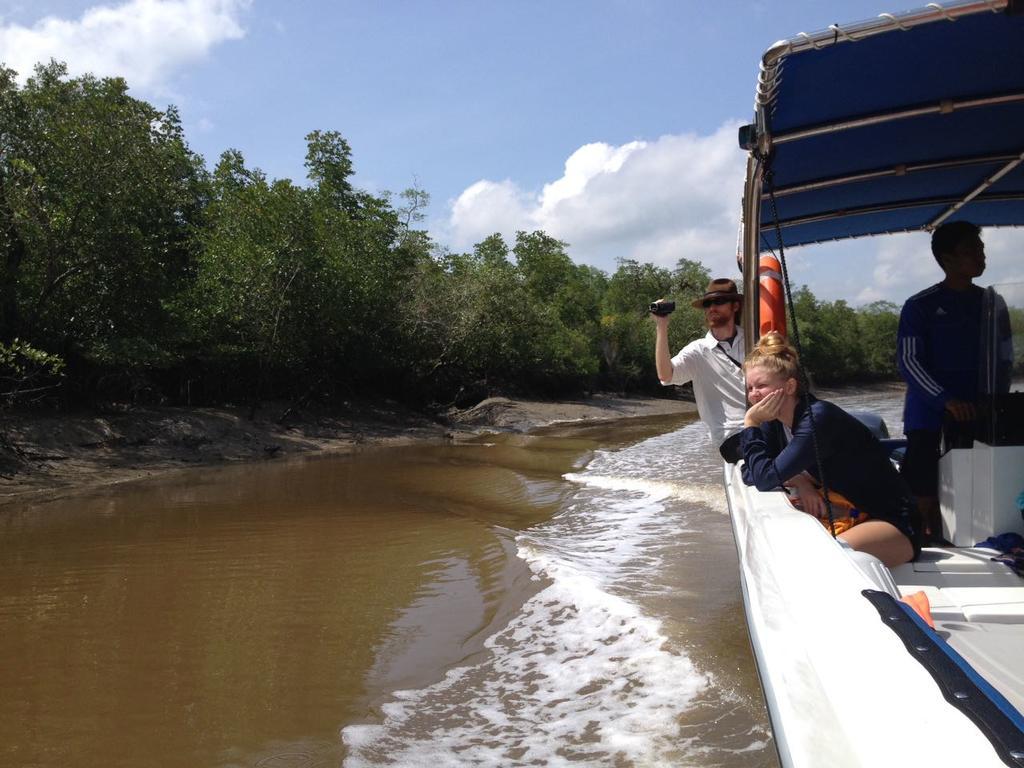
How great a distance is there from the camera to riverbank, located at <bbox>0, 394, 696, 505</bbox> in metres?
11.2

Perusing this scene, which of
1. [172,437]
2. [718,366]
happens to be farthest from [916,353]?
[172,437]

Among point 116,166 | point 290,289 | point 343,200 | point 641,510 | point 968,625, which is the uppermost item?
point 343,200

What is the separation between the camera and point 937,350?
342cm

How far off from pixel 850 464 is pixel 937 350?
105 centimetres

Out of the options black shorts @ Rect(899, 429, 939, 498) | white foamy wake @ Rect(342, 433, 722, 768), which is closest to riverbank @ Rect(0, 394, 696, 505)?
white foamy wake @ Rect(342, 433, 722, 768)

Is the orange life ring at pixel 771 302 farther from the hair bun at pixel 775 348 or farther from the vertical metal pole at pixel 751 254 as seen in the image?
the hair bun at pixel 775 348

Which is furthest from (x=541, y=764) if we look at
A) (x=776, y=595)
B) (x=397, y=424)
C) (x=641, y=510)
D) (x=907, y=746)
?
(x=397, y=424)

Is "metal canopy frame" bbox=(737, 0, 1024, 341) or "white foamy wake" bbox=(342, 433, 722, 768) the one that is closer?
"metal canopy frame" bbox=(737, 0, 1024, 341)

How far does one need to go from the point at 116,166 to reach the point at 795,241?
39.4 feet

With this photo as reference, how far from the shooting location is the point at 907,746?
1143 mm

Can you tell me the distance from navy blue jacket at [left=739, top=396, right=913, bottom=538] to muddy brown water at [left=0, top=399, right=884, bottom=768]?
1.03 metres

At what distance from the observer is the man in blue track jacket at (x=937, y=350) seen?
3.34 meters

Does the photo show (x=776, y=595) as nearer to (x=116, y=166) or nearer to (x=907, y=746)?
(x=907, y=746)

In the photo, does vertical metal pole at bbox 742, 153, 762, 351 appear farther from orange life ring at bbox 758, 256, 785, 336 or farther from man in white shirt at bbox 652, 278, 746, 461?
man in white shirt at bbox 652, 278, 746, 461
